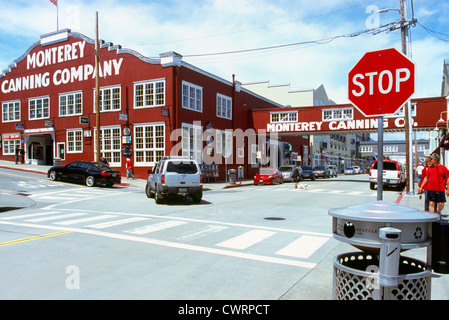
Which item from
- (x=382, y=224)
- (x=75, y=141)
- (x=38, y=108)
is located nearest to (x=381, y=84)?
(x=382, y=224)

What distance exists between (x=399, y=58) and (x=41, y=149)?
3936 cm

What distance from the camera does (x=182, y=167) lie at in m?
15.5

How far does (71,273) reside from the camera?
5547 mm

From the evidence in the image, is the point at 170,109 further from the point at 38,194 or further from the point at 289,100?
the point at 289,100

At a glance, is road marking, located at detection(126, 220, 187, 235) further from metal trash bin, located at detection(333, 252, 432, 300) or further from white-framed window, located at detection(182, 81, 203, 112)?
white-framed window, located at detection(182, 81, 203, 112)

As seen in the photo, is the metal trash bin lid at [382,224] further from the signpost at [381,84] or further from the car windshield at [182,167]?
the car windshield at [182,167]

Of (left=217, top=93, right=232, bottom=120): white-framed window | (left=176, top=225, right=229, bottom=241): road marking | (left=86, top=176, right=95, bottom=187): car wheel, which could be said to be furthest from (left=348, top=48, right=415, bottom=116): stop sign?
(left=217, top=93, right=232, bottom=120): white-framed window

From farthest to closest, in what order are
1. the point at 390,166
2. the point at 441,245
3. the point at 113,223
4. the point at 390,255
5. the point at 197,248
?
the point at 390,166
the point at 113,223
the point at 197,248
the point at 441,245
the point at 390,255

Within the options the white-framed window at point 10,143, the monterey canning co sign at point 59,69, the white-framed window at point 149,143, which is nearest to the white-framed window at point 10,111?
the monterey canning co sign at point 59,69

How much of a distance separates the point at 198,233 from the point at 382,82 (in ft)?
18.5

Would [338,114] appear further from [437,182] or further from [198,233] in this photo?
[198,233]

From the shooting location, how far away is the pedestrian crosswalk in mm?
7098

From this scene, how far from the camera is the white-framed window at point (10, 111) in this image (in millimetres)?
37312
